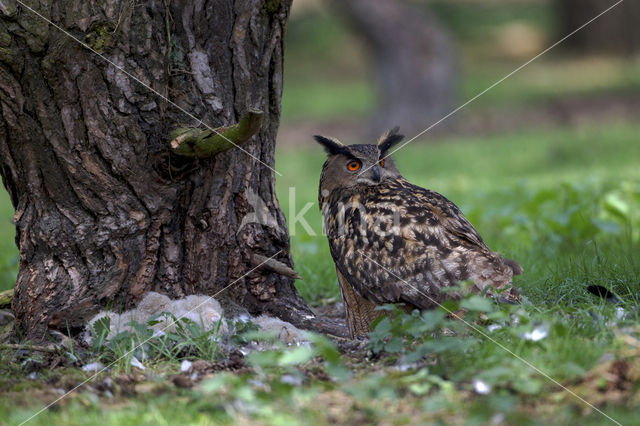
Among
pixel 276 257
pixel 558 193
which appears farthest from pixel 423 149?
pixel 276 257

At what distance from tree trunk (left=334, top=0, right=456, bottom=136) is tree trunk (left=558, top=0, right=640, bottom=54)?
829 centimetres

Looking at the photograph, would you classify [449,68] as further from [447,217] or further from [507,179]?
[447,217]

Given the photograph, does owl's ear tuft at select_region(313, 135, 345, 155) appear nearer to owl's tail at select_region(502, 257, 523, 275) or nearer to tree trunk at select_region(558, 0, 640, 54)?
owl's tail at select_region(502, 257, 523, 275)

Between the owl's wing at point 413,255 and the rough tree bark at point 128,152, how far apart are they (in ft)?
1.83

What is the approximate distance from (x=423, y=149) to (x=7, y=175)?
11.2 m

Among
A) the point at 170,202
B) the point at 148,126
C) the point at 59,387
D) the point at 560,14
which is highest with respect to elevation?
the point at 560,14

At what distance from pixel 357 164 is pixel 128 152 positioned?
1.60 metres

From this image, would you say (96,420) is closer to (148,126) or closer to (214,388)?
(214,388)

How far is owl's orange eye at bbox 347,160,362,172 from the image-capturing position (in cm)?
493

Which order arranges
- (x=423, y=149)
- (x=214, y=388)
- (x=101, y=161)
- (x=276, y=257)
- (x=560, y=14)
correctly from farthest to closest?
(x=560, y=14), (x=423, y=149), (x=276, y=257), (x=101, y=161), (x=214, y=388)

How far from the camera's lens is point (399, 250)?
420 cm

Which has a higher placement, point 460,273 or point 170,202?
point 170,202

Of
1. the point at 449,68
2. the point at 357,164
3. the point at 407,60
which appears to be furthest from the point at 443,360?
the point at 449,68

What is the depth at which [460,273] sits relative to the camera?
409 centimetres
